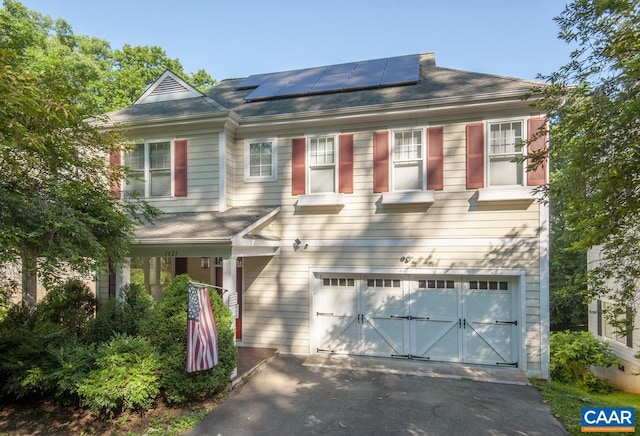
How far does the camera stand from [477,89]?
7.63m

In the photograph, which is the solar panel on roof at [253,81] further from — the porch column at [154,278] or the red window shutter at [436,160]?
the porch column at [154,278]

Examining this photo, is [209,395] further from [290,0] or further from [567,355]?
[290,0]

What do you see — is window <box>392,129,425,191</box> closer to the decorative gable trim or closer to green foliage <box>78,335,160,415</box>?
green foliage <box>78,335,160,415</box>

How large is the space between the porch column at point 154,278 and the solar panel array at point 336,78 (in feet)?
20.4

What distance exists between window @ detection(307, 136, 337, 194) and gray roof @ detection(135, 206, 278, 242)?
3.72 feet

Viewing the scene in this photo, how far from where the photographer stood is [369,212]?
26.2 ft

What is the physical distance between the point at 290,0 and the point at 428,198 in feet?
20.8

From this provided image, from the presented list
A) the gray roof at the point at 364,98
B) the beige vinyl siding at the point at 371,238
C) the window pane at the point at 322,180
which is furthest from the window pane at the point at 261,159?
the window pane at the point at 322,180

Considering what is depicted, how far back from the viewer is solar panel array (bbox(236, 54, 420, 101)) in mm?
9109

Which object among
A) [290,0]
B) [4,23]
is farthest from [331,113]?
[4,23]

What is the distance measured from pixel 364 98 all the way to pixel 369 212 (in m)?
2.80

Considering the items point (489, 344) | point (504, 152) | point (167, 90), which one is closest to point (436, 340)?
point (489, 344)

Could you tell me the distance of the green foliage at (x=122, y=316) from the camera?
6.66 m

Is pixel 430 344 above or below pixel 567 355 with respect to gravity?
above
